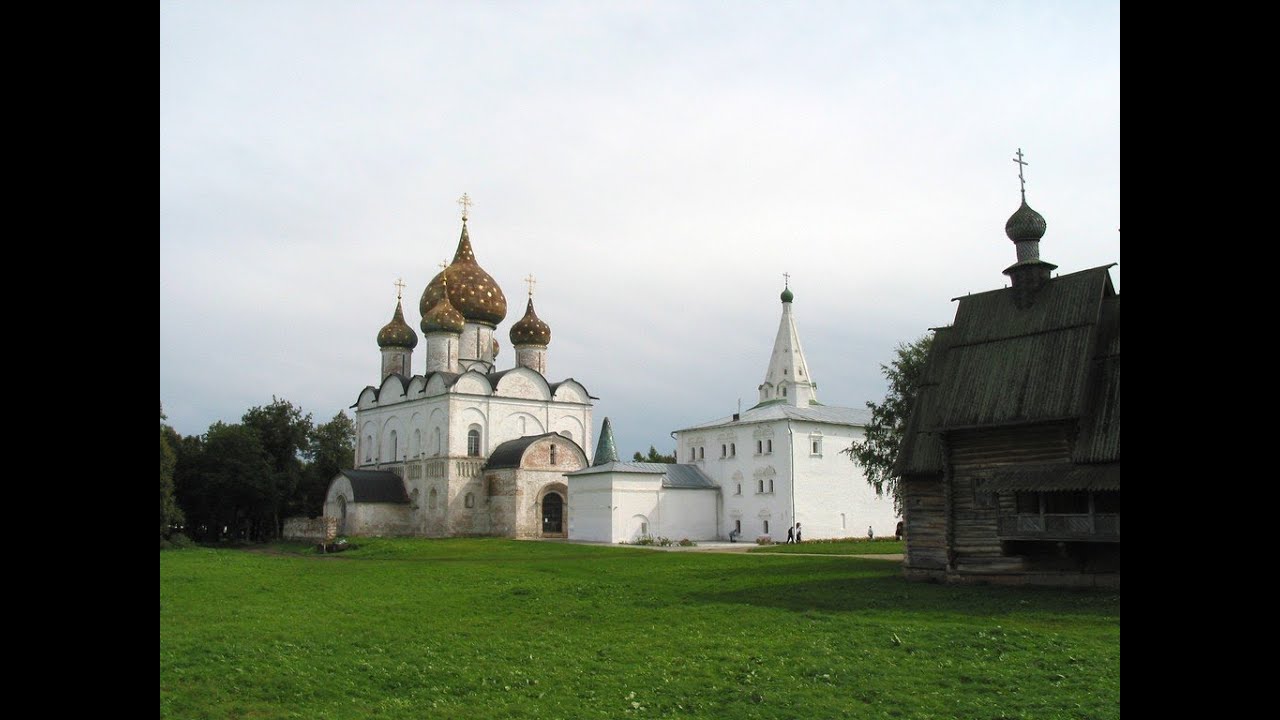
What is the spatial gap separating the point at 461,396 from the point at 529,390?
4.14m

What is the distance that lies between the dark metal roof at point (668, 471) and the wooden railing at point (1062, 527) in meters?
25.4

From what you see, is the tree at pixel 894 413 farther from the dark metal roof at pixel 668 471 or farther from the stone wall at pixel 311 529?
the stone wall at pixel 311 529

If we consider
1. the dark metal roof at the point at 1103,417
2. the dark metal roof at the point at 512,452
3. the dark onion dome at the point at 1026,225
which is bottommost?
the dark metal roof at the point at 512,452

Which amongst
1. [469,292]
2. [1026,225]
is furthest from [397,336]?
[1026,225]

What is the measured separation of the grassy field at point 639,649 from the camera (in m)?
9.87

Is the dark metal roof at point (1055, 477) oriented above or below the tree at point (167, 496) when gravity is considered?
above

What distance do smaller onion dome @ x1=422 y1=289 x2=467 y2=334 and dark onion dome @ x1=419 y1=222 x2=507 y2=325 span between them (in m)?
1.23

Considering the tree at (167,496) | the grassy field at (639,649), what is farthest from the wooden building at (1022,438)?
the tree at (167,496)

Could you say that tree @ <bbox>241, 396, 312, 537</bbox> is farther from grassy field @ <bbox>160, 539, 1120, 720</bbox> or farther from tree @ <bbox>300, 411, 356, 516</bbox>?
grassy field @ <bbox>160, 539, 1120, 720</bbox>

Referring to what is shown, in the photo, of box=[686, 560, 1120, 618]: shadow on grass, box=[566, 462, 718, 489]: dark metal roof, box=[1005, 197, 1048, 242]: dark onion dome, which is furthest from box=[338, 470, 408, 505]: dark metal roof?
box=[1005, 197, 1048, 242]: dark onion dome

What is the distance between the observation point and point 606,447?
4809 centimetres
